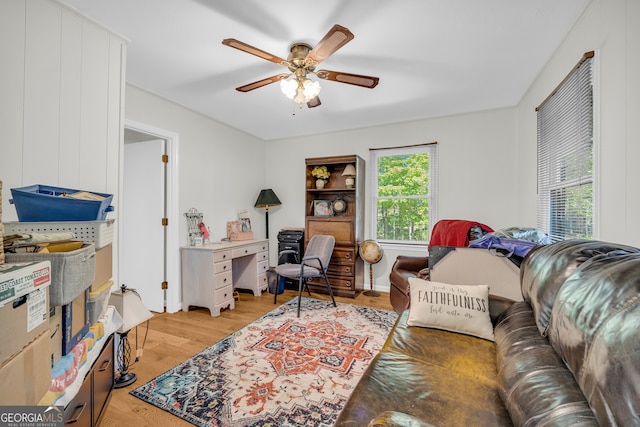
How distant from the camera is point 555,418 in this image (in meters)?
0.72

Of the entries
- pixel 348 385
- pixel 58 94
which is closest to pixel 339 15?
pixel 58 94

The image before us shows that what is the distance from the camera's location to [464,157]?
11.3ft

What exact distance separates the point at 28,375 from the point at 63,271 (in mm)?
360

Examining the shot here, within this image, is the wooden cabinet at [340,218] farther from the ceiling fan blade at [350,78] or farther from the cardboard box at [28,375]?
the cardboard box at [28,375]

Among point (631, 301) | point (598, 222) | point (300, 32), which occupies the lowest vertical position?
point (631, 301)

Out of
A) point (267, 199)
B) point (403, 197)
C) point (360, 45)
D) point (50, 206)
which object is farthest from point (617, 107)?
point (267, 199)

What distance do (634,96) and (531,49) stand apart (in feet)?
3.63

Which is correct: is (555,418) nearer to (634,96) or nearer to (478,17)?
(634,96)

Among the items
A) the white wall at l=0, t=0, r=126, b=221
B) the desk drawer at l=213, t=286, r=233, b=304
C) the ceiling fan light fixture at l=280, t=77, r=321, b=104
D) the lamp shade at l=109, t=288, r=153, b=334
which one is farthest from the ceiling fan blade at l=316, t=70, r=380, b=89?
the desk drawer at l=213, t=286, r=233, b=304

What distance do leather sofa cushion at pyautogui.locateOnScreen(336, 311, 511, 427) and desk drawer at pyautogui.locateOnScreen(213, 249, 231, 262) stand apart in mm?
2198

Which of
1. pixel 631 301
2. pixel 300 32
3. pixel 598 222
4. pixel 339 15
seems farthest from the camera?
pixel 300 32

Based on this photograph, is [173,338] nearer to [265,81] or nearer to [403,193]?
[265,81]

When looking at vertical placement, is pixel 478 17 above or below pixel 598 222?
above

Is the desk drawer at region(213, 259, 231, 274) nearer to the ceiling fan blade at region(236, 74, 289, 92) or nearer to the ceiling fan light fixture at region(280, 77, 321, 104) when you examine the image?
the ceiling fan blade at region(236, 74, 289, 92)
